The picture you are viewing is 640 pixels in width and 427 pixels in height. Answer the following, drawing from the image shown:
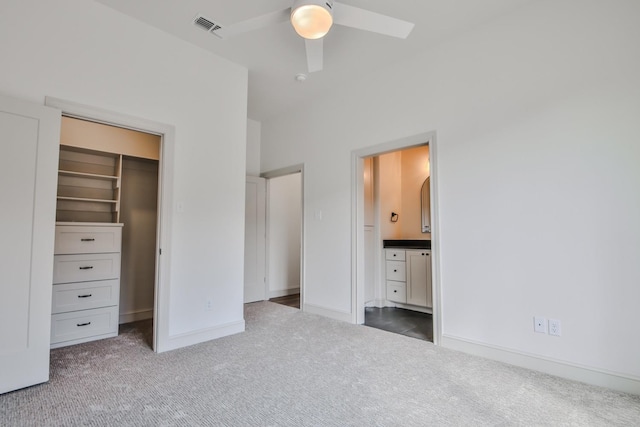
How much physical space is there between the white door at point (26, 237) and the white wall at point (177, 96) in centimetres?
29

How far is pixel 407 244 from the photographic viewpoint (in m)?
4.37

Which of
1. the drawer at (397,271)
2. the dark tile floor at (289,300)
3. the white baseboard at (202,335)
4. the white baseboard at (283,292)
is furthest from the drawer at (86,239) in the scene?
the drawer at (397,271)

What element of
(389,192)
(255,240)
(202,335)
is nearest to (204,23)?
(202,335)

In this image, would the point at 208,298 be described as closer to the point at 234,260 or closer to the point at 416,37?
the point at 234,260

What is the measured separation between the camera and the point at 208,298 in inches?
123

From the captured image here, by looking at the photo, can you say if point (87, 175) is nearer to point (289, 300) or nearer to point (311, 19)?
point (311, 19)

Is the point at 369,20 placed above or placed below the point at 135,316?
above

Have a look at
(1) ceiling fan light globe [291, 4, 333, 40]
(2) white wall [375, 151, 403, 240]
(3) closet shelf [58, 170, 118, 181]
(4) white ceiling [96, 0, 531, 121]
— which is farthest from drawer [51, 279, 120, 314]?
(2) white wall [375, 151, 403, 240]

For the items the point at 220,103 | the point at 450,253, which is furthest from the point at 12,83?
the point at 450,253

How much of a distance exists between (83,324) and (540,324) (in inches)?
158

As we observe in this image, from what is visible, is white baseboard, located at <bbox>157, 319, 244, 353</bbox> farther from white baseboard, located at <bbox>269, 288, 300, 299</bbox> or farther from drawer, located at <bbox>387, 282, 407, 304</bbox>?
drawer, located at <bbox>387, 282, 407, 304</bbox>

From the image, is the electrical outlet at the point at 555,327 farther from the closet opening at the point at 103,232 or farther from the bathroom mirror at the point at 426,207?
the closet opening at the point at 103,232

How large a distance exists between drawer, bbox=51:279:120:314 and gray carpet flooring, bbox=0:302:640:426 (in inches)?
15.2

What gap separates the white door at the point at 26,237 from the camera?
201 cm
